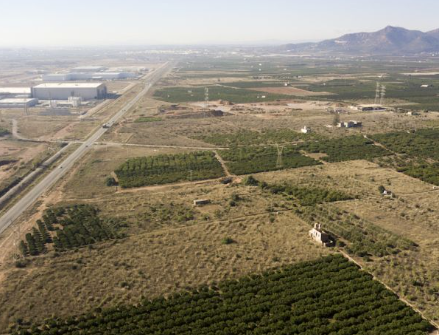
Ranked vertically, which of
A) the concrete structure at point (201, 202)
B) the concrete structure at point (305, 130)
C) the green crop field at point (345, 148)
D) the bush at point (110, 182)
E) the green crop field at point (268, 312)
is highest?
the concrete structure at point (305, 130)

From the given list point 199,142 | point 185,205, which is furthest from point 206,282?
point 199,142

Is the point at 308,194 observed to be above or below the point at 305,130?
below

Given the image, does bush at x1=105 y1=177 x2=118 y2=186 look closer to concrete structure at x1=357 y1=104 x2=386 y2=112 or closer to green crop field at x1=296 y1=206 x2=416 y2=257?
green crop field at x1=296 y1=206 x2=416 y2=257

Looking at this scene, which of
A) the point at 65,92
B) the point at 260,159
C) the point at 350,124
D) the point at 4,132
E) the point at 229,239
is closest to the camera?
the point at 229,239

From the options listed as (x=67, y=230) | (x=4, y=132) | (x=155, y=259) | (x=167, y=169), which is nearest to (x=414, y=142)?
(x=167, y=169)

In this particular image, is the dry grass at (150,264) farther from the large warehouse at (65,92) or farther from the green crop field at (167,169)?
the large warehouse at (65,92)

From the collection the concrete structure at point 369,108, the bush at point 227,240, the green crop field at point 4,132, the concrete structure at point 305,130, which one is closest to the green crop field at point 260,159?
the concrete structure at point 305,130

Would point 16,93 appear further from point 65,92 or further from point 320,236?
point 320,236

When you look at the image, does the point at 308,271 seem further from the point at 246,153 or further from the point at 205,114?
the point at 205,114
